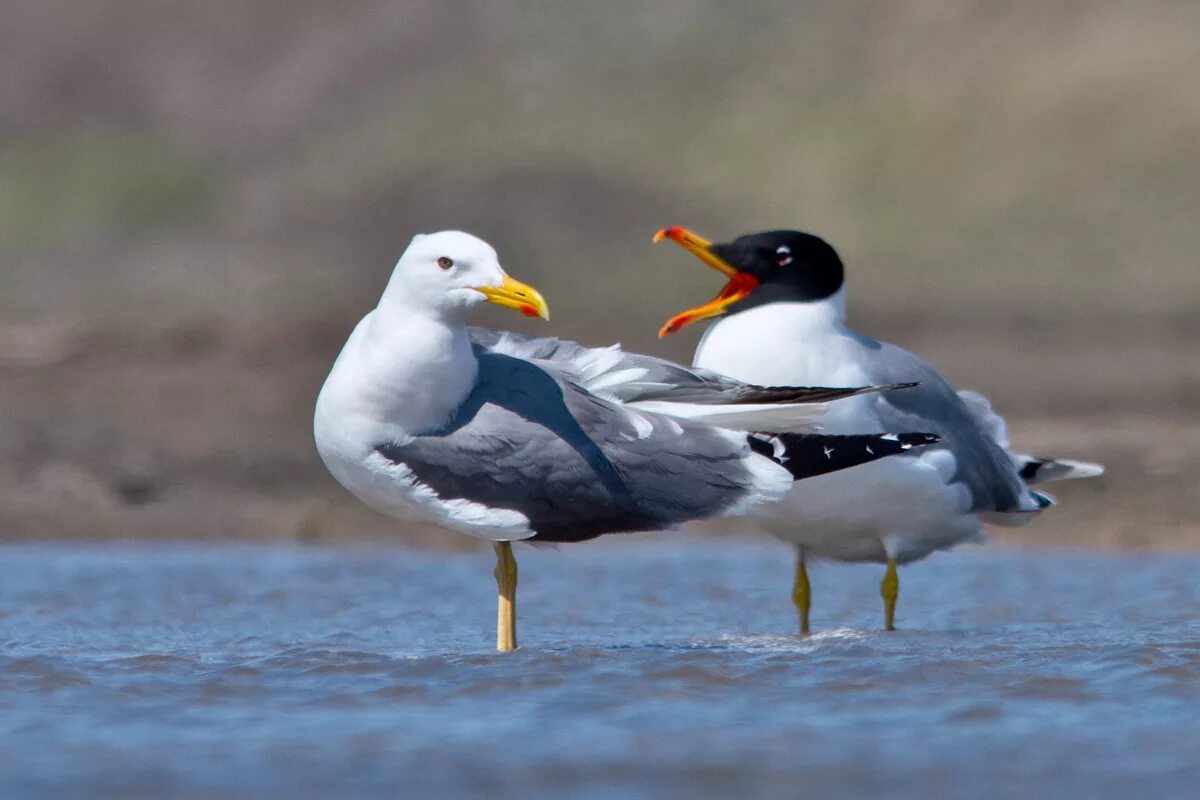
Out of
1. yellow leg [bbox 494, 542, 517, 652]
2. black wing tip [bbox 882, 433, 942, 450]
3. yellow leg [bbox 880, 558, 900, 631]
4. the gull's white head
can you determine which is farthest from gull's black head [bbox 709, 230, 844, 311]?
the gull's white head

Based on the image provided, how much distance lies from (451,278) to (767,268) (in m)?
1.73

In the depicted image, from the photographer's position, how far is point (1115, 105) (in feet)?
72.5

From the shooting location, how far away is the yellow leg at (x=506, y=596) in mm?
6289

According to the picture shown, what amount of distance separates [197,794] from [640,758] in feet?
3.25

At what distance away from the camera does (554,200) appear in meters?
20.8

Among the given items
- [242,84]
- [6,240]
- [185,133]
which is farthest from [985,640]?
[242,84]

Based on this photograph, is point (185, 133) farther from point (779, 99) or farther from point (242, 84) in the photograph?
point (779, 99)

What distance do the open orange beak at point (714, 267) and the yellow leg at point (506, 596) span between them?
42.1 inches

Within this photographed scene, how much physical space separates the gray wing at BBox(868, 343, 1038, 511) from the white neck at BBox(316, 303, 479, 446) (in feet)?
5.40

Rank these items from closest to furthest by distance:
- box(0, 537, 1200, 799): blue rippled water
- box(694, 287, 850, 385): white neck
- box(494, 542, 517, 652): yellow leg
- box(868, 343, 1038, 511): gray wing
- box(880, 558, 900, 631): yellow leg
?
1. box(0, 537, 1200, 799): blue rippled water
2. box(494, 542, 517, 652): yellow leg
3. box(694, 287, 850, 385): white neck
4. box(868, 343, 1038, 511): gray wing
5. box(880, 558, 900, 631): yellow leg

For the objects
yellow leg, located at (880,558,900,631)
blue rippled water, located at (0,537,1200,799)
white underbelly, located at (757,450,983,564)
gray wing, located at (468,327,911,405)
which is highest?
gray wing, located at (468,327,911,405)

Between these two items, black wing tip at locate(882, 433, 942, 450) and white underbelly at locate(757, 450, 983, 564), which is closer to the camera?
black wing tip at locate(882, 433, 942, 450)

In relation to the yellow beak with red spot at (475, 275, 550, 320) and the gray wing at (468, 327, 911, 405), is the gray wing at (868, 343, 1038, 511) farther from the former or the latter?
the yellow beak with red spot at (475, 275, 550, 320)

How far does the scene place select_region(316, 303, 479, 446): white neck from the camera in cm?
583
